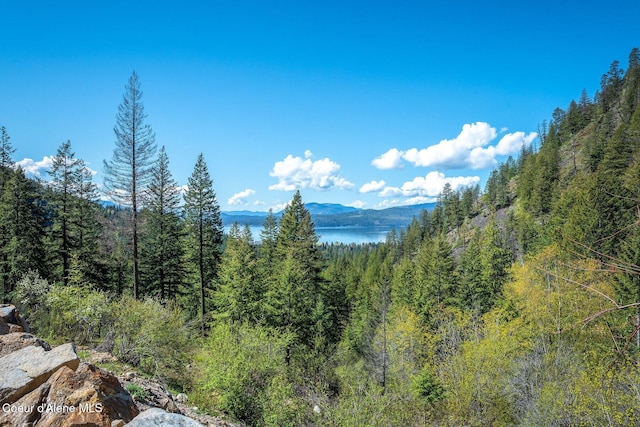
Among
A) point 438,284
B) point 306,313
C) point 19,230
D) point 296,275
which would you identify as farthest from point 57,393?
point 438,284

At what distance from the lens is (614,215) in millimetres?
29719

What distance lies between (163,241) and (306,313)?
11.3m

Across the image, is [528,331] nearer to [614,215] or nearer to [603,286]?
[603,286]

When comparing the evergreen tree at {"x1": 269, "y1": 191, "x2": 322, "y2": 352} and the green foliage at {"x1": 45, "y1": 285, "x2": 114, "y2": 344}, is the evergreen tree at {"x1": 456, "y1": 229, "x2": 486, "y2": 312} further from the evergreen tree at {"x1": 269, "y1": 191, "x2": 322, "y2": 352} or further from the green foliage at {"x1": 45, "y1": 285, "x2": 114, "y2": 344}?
the green foliage at {"x1": 45, "y1": 285, "x2": 114, "y2": 344}

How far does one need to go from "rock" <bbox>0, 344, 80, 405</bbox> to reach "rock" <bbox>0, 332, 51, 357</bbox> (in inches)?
27.6

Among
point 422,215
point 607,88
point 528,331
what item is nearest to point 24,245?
point 528,331

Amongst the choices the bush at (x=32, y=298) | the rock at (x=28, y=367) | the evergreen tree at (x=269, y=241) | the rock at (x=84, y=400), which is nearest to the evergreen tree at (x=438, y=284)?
the evergreen tree at (x=269, y=241)

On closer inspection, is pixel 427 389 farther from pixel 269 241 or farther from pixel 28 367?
pixel 269 241

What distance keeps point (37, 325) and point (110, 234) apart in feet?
21.6

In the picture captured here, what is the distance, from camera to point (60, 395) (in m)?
5.68

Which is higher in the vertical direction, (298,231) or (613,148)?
(613,148)

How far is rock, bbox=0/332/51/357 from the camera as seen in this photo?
24.4 feet

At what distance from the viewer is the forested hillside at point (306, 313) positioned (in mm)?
12219

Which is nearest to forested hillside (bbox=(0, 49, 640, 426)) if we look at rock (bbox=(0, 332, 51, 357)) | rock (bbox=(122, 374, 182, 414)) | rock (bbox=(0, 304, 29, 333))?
rock (bbox=(122, 374, 182, 414))
